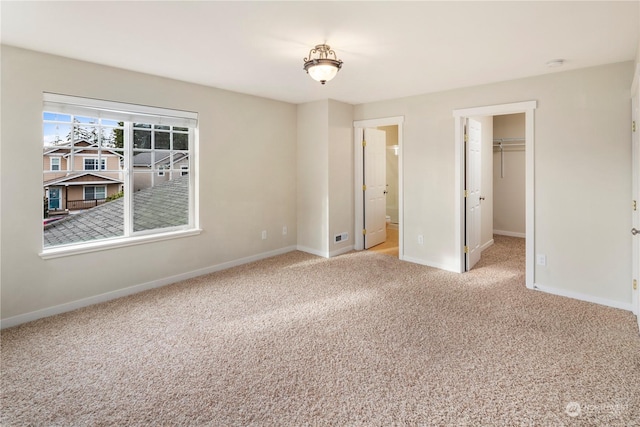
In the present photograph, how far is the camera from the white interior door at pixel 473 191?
182 inches

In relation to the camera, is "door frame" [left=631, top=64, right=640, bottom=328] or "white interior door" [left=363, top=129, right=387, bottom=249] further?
"white interior door" [left=363, top=129, right=387, bottom=249]

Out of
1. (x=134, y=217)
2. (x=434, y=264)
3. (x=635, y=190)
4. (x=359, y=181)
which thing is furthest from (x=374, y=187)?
(x=134, y=217)

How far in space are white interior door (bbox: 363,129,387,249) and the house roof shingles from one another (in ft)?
9.35

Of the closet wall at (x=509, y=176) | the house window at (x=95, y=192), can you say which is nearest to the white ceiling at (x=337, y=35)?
the house window at (x=95, y=192)

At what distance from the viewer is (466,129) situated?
4.55 meters

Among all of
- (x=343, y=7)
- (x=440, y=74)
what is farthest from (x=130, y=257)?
(x=440, y=74)

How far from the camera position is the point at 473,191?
16.2 ft

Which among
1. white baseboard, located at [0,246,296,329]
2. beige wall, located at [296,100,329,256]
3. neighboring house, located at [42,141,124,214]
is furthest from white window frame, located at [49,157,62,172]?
beige wall, located at [296,100,329,256]

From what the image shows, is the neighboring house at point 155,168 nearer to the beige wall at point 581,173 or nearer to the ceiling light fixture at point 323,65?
the ceiling light fixture at point 323,65

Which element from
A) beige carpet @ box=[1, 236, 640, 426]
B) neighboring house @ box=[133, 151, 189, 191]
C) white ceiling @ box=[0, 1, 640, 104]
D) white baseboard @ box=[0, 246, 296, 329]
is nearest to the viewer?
beige carpet @ box=[1, 236, 640, 426]

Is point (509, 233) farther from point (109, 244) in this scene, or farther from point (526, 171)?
point (109, 244)

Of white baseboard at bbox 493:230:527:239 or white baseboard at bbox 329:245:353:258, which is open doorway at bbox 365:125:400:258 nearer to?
white baseboard at bbox 493:230:527:239

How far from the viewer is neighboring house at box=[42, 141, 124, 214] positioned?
3357 millimetres

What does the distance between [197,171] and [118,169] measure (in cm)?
88
